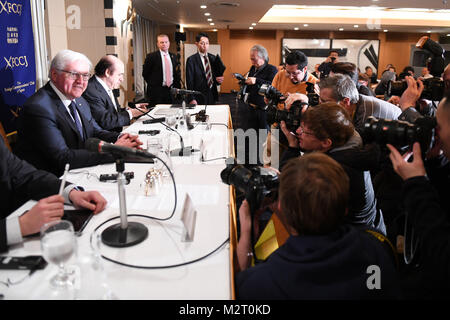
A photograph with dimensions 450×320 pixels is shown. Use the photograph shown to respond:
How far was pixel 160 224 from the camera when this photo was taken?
131cm

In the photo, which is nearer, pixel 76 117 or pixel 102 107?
pixel 76 117

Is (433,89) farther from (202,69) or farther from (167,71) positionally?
(167,71)

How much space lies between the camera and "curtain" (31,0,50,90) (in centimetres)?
275

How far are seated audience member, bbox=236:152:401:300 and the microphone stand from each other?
1.45 feet

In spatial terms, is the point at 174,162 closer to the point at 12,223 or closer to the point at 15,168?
the point at 15,168

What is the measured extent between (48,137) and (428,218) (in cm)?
181

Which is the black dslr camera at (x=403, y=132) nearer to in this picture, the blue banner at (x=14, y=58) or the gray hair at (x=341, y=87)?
the gray hair at (x=341, y=87)

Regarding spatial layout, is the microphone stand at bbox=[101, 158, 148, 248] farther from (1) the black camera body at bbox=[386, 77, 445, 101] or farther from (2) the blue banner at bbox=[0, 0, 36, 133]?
(1) the black camera body at bbox=[386, 77, 445, 101]

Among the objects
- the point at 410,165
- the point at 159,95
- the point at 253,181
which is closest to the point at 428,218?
the point at 410,165

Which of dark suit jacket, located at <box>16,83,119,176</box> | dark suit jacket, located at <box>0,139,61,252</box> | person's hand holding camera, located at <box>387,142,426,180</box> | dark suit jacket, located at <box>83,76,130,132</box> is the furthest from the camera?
dark suit jacket, located at <box>83,76,130,132</box>

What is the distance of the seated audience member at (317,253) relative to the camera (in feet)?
2.59

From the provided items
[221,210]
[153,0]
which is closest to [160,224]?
[221,210]

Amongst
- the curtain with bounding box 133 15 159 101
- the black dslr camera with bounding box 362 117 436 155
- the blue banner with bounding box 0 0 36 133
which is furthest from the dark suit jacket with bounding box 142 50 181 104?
the curtain with bounding box 133 15 159 101

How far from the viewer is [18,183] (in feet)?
5.08
